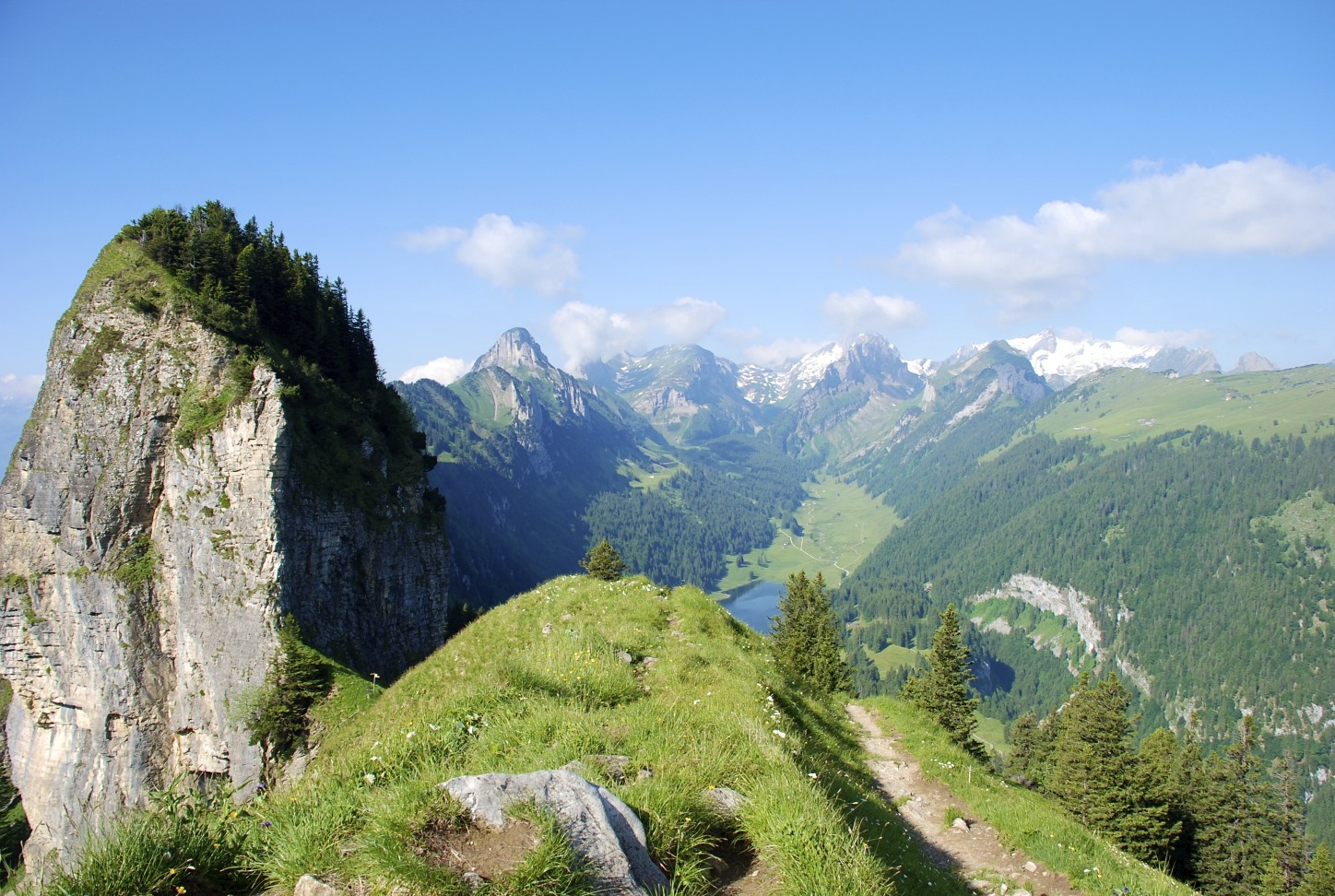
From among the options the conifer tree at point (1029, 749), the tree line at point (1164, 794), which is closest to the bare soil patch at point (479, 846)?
the tree line at point (1164, 794)

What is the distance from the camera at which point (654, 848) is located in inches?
268

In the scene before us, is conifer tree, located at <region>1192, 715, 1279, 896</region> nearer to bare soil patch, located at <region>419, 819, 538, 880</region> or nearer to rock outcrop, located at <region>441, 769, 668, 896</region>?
rock outcrop, located at <region>441, 769, 668, 896</region>

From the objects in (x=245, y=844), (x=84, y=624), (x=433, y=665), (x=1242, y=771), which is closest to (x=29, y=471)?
(x=84, y=624)

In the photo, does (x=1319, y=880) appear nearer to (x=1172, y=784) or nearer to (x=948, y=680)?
(x=1172, y=784)

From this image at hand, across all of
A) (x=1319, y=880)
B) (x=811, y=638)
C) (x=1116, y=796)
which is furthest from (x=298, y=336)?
(x=1319, y=880)

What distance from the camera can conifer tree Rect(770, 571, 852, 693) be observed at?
4169 centimetres

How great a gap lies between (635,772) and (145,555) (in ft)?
149

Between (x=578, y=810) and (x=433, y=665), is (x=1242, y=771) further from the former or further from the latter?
(x=578, y=810)

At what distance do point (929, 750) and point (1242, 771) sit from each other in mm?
44867

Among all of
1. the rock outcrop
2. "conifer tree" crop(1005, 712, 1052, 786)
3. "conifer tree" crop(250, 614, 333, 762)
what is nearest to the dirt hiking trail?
the rock outcrop

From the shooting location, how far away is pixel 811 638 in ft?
149

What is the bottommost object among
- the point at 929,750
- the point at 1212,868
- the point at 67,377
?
the point at 1212,868

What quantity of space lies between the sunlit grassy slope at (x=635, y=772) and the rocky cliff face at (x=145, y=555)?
89.2 feet

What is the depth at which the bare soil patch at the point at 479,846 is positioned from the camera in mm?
5820
